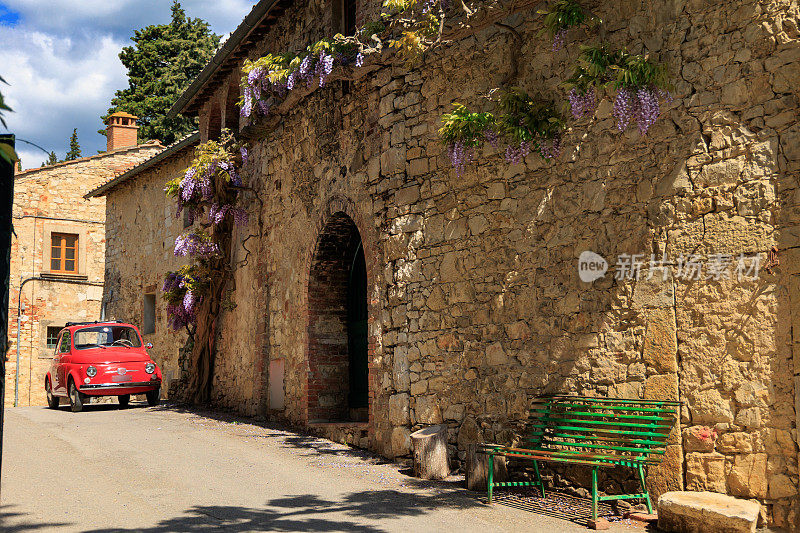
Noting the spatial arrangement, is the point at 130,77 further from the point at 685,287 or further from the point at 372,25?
the point at 685,287

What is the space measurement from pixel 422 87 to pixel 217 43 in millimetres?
27121

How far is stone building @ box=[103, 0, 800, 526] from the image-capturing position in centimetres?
566

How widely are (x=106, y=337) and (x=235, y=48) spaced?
570 cm

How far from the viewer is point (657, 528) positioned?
552 cm

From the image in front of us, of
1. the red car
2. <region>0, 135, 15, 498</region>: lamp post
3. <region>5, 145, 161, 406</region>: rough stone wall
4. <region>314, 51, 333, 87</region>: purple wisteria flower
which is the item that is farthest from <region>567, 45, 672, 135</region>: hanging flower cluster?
<region>5, 145, 161, 406</region>: rough stone wall

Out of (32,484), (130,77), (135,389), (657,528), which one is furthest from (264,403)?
(130,77)

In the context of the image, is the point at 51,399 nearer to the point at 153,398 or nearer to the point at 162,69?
the point at 153,398

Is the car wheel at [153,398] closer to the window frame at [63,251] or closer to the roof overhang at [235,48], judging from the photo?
the roof overhang at [235,48]

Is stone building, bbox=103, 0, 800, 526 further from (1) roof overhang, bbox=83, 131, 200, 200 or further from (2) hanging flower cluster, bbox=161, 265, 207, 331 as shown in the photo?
(1) roof overhang, bbox=83, 131, 200, 200

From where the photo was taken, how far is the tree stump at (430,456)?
7.37m

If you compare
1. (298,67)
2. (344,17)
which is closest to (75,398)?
(298,67)

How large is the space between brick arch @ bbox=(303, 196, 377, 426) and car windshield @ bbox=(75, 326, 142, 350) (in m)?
5.08

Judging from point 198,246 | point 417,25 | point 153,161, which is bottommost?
point 198,246

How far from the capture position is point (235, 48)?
12703 mm
